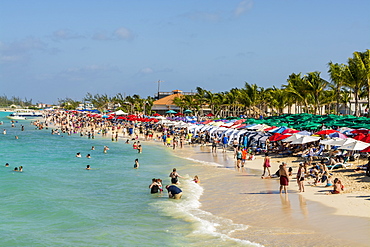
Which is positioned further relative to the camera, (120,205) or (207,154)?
(207,154)

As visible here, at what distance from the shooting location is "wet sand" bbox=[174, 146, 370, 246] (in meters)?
10.1

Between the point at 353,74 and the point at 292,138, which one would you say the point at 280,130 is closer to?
the point at 292,138

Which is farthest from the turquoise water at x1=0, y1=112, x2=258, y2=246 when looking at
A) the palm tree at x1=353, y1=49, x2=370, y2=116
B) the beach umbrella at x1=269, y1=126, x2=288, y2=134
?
the palm tree at x1=353, y1=49, x2=370, y2=116

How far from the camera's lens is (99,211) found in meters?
14.0

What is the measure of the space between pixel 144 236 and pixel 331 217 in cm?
566

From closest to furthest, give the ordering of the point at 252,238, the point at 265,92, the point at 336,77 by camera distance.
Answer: the point at 252,238 → the point at 336,77 → the point at 265,92

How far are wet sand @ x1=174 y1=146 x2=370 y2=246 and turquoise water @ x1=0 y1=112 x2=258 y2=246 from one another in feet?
2.17

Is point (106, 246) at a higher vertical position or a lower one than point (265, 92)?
lower

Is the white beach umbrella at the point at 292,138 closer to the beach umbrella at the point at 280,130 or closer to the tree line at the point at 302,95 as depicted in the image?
the beach umbrella at the point at 280,130

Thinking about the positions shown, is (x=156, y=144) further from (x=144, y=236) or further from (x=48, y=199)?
(x=144, y=236)

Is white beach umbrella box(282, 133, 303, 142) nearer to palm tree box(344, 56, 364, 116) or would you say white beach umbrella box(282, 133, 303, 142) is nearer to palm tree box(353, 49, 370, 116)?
palm tree box(353, 49, 370, 116)

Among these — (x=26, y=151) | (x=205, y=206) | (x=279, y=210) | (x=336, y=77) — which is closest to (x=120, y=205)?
(x=205, y=206)

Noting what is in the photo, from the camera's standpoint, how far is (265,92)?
2432 inches

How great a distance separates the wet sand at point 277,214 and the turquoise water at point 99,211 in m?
0.66
